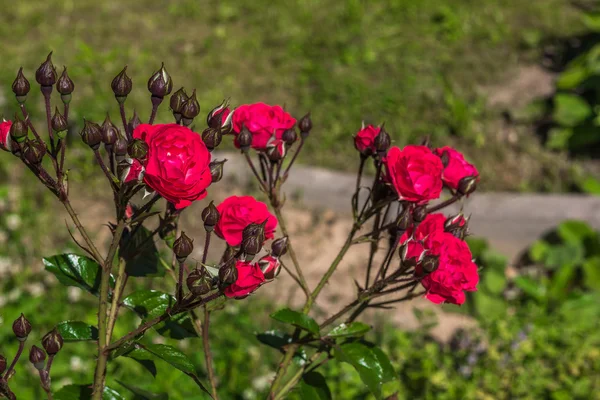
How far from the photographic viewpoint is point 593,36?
15.2 ft

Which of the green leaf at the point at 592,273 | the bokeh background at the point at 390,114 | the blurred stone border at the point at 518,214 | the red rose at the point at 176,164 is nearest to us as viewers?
the red rose at the point at 176,164

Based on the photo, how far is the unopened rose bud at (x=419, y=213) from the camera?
1.32 m

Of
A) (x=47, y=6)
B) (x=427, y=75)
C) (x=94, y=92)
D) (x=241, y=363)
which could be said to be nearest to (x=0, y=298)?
(x=241, y=363)

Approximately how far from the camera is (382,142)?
4.57 ft

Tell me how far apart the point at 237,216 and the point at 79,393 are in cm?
42

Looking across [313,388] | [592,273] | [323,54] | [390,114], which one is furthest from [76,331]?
[323,54]

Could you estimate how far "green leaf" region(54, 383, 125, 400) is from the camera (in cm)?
132

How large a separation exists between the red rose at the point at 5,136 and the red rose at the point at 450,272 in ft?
2.15

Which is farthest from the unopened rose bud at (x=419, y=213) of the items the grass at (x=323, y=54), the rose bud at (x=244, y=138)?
the grass at (x=323, y=54)

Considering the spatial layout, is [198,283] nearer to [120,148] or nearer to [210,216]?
[210,216]

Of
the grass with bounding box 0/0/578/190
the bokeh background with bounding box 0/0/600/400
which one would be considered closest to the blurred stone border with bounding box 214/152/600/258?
the bokeh background with bounding box 0/0/600/400

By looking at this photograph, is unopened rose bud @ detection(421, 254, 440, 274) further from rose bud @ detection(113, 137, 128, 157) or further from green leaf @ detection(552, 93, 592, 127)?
green leaf @ detection(552, 93, 592, 127)

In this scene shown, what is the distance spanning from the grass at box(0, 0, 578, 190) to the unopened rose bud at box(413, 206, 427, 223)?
8.29ft

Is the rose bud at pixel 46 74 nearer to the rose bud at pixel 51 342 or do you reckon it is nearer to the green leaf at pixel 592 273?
the rose bud at pixel 51 342
